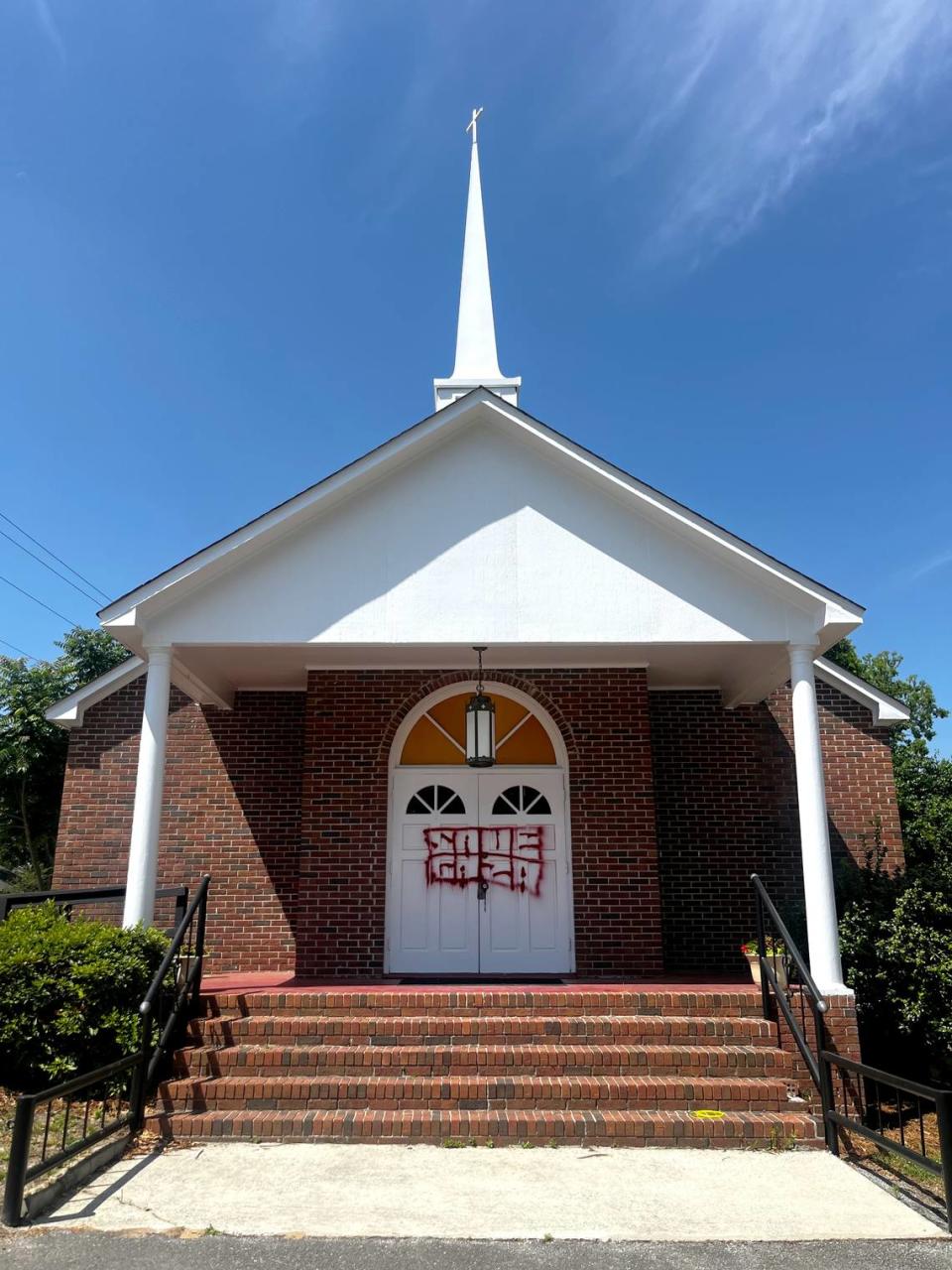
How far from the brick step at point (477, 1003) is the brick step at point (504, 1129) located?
112 cm

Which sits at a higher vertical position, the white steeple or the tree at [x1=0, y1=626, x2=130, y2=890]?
the white steeple

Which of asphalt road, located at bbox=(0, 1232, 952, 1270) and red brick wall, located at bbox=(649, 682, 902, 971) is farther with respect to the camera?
red brick wall, located at bbox=(649, 682, 902, 971)

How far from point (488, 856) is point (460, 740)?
1.35 meters

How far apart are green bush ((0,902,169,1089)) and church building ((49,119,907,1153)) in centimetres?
80

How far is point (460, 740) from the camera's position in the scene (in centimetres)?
1064

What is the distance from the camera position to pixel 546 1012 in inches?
301

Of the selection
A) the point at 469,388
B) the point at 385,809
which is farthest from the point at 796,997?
the point at 469,388

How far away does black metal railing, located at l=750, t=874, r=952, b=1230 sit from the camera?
5.06 metres

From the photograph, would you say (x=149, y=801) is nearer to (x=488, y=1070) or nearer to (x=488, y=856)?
(x=488, y=1070)

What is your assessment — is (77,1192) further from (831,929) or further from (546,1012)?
(831,929)

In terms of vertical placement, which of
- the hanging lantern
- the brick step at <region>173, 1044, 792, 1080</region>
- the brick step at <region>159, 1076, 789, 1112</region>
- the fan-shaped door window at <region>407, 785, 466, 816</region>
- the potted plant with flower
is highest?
the hanging lantern

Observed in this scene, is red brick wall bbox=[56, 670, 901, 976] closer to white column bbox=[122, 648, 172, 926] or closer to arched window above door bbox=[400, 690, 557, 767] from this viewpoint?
arched window above door bbox=[400, 690, 557, 767]

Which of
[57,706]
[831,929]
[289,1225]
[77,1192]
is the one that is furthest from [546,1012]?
[57,706]

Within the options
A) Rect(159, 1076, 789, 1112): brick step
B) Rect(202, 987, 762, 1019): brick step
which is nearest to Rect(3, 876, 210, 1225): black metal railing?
Rect(159, 1076, 789, 1112): brick step
